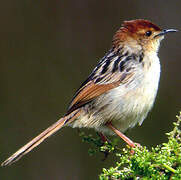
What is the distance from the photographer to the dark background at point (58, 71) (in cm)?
703

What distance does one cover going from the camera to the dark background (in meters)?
7.03

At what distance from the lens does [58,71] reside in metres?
7.69

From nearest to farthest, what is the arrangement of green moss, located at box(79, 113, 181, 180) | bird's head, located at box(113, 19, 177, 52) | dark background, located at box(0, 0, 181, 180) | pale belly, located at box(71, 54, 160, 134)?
green moss, located at box(79, 113, 181, 180) → pale belly, located at box(71, 54, 160, 134) → bird's head, located at box(113, 19, 177, 52) → dark background, located at box(0, 0, 181, 180)

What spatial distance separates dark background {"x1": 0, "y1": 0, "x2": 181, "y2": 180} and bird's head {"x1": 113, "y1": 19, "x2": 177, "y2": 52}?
7.29 feet

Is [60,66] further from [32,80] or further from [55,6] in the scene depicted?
[55,6]

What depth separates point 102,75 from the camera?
15.2ft

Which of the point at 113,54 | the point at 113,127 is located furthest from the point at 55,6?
the point at 113,127

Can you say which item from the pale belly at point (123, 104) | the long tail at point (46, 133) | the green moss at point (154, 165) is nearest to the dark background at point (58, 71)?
the pale belly at point (123, 104)

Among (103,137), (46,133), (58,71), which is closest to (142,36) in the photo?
(103,137)

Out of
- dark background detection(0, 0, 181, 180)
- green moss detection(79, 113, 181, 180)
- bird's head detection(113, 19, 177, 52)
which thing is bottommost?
dark background detection(0, 0, 181, 180)

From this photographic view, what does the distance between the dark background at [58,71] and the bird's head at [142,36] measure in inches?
87.5

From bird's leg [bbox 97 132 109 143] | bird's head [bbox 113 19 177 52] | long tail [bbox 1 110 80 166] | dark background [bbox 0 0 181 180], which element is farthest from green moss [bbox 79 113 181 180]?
dark background [bbox 0 0 181 180]

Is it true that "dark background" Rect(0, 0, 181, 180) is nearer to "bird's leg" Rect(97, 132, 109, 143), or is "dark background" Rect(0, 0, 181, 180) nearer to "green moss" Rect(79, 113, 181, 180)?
"bird's leg" Rect(97, 132, 109, 143)

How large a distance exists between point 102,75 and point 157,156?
6.11ft
